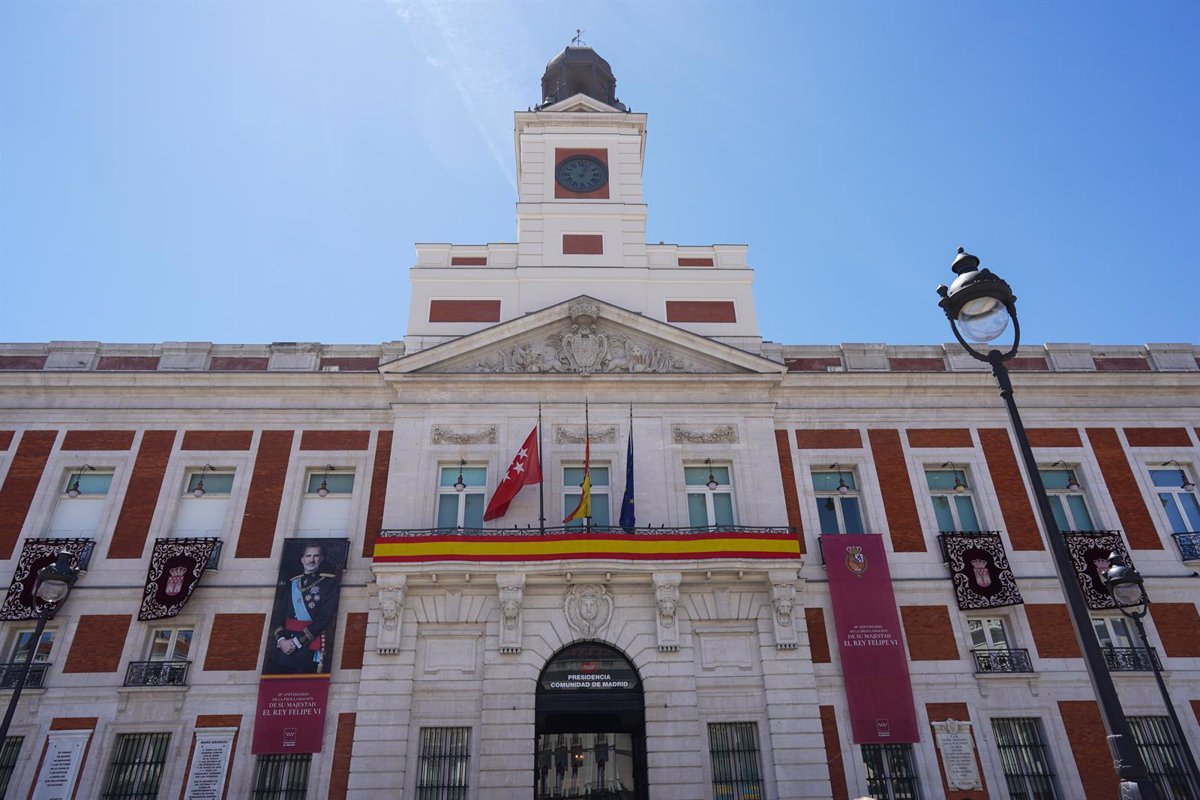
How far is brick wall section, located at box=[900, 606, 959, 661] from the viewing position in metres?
19.0

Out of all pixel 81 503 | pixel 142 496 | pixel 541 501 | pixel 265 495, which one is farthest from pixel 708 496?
pixel 81 503

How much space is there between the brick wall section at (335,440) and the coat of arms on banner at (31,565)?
567 cm

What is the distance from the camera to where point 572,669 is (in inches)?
723

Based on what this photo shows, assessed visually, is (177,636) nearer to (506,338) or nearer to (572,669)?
(572,669)

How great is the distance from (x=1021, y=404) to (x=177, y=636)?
23673 millimetres

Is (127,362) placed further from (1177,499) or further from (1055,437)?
(1177,499)

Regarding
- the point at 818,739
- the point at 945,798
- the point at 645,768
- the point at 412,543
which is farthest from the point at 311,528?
the point at 945,798

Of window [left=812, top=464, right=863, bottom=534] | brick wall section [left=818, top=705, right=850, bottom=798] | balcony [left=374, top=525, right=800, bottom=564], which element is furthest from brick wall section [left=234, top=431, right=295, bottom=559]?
window [left=812, top=464, right=863, bottom=534]

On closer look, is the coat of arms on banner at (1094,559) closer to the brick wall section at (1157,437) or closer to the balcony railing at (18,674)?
the brick wall section at (1157,437)

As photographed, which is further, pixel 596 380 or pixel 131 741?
pixel 596 380

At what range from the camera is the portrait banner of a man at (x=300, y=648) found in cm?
1752

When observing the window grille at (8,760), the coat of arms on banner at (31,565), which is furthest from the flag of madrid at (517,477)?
the window grille at (8,760)

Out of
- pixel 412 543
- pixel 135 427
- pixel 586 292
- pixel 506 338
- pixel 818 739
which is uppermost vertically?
pixel 586 292

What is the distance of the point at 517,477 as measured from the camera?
19.7 metres
